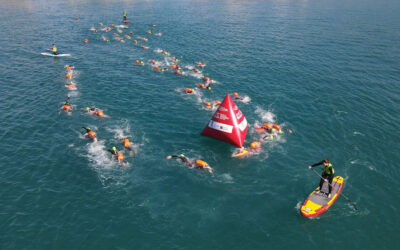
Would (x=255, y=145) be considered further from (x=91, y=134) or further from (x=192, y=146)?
(x=91, y=134)

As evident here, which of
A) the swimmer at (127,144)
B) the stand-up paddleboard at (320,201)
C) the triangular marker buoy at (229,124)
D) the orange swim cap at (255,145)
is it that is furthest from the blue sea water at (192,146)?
the triangular marker buoy at (229,124)

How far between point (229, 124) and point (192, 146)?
20.3 ft

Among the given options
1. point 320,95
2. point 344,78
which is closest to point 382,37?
point 344,78

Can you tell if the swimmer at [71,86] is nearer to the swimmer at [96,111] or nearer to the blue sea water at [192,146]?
the blue sea water at [192,146]

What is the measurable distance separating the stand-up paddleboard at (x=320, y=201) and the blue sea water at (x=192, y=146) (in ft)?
2.77

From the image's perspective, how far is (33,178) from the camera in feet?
100

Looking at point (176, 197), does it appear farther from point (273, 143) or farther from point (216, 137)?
point (273, 143)

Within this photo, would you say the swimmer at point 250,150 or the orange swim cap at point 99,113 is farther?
the orange swim cap at point 99,113

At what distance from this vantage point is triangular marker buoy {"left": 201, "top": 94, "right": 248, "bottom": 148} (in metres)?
33.9

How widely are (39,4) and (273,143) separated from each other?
15146 centimetres

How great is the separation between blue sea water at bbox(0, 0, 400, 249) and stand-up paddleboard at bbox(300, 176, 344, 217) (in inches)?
33.3

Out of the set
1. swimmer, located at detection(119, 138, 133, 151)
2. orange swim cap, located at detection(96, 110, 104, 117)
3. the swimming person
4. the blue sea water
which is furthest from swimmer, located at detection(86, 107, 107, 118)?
the swimming person

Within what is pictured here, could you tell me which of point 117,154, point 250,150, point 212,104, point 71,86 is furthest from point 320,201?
point 71,86

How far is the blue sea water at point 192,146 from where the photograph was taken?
81.6ft
